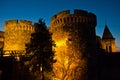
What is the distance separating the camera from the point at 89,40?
23.2 m

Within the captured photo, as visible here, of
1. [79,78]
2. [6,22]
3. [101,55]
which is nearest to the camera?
[79,78]

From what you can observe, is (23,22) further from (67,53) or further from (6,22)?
(67,53)

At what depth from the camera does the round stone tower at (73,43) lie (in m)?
22.4

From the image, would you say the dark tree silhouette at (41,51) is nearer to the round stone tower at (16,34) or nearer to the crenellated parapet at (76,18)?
Result: the crenellated parapet at (76,18)

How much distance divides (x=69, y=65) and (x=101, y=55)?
30.2 feet

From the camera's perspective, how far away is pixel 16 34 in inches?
1225

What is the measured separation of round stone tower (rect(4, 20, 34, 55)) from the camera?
30.8 metres

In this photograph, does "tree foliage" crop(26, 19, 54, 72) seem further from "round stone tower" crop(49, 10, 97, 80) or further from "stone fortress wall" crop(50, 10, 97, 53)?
"stone fortress wall" crop(50, 10, 97, 53)

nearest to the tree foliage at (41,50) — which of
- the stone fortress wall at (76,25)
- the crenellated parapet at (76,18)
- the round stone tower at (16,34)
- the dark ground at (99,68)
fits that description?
the stone fortress wall at (76,25)

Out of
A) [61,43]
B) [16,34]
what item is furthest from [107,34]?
[61,43]

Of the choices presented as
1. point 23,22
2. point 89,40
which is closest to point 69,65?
point 89,40

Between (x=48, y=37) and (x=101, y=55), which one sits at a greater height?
(x=48, y=37)

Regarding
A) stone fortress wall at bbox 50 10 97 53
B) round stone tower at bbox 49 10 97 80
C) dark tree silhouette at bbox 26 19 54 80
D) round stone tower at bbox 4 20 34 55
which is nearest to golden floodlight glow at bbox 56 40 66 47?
round stone tower at bbox 49 10 97 80

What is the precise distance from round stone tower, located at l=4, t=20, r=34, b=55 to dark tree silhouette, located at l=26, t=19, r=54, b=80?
8.70 metres
